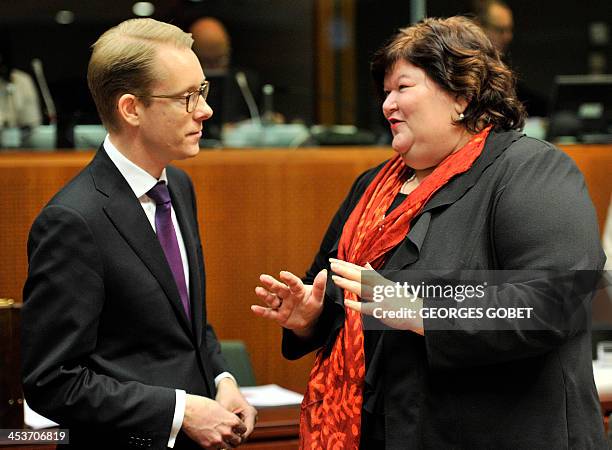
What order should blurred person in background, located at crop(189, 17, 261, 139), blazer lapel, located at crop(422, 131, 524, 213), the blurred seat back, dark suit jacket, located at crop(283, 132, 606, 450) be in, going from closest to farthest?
dark suit jacket, located at crop(283, 132, 606, 450)
blazer lapel, located at crop(422, 131, 524, 213)
the blurred seat back
blurred person in background, located at crop(189, 17, 261, 139)

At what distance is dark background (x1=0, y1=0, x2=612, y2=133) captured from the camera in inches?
321

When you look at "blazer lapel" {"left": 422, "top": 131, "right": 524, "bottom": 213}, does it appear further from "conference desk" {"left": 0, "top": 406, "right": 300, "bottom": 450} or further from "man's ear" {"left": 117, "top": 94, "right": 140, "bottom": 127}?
"conference desk" {"left": 0, "top": 406, "right": 300, "bottom": 450}

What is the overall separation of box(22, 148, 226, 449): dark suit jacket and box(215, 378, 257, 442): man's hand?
0.31ft

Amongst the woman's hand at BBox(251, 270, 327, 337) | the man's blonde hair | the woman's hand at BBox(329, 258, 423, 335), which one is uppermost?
the man's blonde hair

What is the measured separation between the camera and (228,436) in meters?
1.95

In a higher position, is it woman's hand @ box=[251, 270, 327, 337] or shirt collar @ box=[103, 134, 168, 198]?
shirt collar @ box=[103, 134, 168, 198]

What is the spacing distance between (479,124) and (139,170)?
2.42ft

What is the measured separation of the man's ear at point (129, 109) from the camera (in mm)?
1965

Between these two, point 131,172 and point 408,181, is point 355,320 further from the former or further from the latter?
point 131,172

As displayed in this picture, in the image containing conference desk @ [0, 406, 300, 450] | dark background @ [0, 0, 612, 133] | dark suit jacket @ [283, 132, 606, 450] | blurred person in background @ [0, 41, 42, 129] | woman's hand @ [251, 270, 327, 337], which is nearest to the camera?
dark suit jacket @ [283, 132, 606, 450]

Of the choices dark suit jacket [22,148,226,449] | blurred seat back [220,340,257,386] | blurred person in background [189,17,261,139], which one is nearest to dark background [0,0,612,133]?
blurred person in background [189,17,261,139]

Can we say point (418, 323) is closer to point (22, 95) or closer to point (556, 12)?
point (22, 95)

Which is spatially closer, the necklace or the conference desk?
the necklace

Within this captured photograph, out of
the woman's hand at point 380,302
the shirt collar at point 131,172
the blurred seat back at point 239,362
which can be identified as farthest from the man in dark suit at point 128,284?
the blurred seat back at point 239,362
